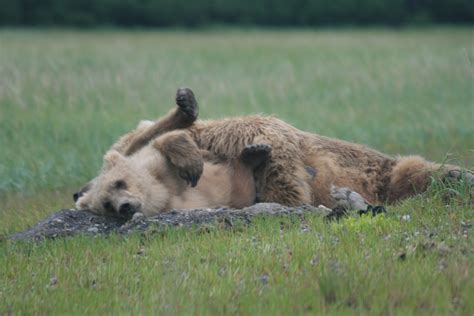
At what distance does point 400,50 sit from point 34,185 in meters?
21.9

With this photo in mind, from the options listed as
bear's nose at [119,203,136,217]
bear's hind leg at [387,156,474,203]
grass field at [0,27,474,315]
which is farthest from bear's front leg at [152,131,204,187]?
bear's hind leg at [387,156,474,203]

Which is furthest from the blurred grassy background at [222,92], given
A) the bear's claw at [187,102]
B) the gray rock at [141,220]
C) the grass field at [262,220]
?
the bear's claw at [187,102]

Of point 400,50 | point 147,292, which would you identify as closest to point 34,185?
point 147,292

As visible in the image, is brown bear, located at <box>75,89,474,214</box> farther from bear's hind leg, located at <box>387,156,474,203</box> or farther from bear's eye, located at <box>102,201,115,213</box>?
bear's eye, located at <box>102,201,115,213</box>

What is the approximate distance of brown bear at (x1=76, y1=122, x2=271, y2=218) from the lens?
7629mm

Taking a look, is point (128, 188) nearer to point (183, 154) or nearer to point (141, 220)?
point (141, 220)

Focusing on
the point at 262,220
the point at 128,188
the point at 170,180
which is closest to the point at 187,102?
the point at 170,180

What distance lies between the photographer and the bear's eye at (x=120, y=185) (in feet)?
24.9

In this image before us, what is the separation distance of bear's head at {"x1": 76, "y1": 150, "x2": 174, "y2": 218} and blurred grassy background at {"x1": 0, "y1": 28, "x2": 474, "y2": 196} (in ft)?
10.1

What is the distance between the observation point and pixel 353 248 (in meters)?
6.26

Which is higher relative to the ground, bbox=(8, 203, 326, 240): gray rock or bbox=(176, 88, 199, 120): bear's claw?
bbox=(176, 88, 199, 120): bear's claw

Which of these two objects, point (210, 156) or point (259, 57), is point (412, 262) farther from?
point (259, 57)

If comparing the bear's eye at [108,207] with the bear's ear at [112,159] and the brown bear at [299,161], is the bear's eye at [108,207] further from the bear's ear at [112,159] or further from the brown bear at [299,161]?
the brown bear at [299,161]

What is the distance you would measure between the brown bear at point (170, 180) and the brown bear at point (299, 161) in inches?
6.0
